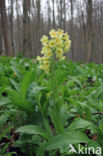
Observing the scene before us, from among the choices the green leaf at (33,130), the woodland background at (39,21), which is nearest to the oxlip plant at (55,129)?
the green leaf at (33,130)

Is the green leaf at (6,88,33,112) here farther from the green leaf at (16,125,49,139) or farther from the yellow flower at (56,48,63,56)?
the yellow flower at (56,48,63,56)

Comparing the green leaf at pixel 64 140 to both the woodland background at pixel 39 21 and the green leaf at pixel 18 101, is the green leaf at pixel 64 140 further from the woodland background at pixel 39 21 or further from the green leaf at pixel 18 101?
the woodland background at pixel 39 21

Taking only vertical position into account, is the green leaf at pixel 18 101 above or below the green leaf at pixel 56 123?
above

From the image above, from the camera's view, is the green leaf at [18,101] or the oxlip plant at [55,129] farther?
the green leaf at [18,101]

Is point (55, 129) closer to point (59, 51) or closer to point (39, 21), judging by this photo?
point (59, 51)

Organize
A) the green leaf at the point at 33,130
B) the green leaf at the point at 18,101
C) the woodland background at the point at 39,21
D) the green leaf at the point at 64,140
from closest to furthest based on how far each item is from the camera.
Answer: the green leaf at the point at 64,140 < the green leaf at the point at 33,130 < the green leaf at the point at 18,101 < the woodland background at the point at 39,21

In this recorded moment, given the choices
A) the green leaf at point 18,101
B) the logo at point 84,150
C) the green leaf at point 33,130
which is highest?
the green leaf at point 18,101

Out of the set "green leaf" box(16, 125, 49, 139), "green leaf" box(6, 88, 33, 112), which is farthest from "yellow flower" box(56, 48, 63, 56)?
"green leaf" box(16, 125, 49, 139)

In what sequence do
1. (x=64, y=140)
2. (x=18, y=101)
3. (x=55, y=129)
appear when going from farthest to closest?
(x=18, y=101)
(x=55, y=129)
(x=64, y=140)

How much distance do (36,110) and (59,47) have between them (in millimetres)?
550

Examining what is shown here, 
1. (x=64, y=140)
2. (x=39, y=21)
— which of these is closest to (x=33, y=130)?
(x=64, y=140)

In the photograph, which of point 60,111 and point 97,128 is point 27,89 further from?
point 97,128

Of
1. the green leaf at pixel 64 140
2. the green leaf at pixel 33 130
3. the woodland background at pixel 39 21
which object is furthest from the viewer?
the woodland background at pixel 39 21

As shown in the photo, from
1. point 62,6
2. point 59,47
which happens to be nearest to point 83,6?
point 62,6
